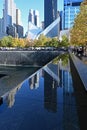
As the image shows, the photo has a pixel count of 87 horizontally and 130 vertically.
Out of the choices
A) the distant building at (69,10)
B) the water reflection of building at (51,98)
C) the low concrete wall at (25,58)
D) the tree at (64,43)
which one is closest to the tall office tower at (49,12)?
the distant building at (69,10)

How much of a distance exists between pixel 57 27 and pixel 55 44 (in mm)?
41683

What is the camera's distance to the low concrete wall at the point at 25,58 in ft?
200

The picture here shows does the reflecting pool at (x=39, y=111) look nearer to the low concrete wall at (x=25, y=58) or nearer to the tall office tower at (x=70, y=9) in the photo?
the low concrete wall at (x=25, y=58)

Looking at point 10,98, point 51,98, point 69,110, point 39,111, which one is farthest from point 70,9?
point 39,111

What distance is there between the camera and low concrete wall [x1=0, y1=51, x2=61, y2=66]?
200 feet

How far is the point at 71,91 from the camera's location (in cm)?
615

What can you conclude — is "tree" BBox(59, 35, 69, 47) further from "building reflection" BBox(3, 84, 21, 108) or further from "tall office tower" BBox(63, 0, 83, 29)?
"building reflection" BBox(3, 84, 21, 108)

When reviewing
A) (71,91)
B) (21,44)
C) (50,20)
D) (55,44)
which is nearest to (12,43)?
(21,44)

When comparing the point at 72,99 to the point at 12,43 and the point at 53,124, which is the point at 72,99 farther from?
the point at 12,43

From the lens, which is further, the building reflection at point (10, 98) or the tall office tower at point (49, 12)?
the tall office tower at point (49, 12)

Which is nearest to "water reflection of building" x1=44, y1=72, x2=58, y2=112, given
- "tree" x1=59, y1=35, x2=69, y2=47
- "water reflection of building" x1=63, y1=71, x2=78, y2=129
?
"water reflection of building" x1=63, y1=71, x2=78, y2=129

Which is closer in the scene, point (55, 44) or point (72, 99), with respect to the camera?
point (72, 99)

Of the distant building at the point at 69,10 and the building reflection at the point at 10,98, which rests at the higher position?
the distant building at the point at 69,10

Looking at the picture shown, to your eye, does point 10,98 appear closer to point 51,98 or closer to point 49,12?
point 51,98
